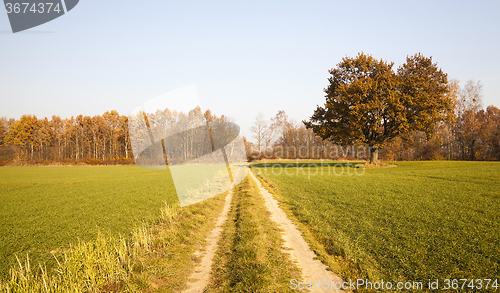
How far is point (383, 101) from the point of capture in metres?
30.6

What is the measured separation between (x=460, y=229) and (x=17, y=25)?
541 inches

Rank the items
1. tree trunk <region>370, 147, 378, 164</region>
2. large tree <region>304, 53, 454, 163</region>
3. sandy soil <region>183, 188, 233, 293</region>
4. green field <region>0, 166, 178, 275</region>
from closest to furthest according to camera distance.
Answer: sandy soil <region>183, 188, 233, 293</region> → green field <region>0, 166, 178, 275</region> → large tree <region>304, 53, 454, 163</region> → tree trunk <region>370, 147, 378, 164</region>

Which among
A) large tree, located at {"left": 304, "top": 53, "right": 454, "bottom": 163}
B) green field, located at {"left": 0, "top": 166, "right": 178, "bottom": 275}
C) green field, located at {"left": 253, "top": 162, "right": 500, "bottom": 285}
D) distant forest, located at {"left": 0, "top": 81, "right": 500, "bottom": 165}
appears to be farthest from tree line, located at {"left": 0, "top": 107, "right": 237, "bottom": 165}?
green field, located at {"left": 253, "top": 162, "right": 500, "bottom": 285}

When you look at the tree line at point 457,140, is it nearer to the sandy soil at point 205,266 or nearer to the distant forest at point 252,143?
the distant forest at point 252,143

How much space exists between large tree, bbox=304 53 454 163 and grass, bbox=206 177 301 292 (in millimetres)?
26004

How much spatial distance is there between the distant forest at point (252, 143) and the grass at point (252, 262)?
55.9m

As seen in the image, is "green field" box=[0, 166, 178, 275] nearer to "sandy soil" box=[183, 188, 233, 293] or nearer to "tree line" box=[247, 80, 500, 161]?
"sandy soil" box=[183, 188, 233, 293]

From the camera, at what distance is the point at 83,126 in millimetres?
84250

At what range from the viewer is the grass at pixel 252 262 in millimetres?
4570

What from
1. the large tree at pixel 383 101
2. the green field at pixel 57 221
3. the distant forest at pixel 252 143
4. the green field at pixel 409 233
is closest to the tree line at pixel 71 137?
the distant forest at pixel 252 143

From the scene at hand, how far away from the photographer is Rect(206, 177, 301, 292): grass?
457cm

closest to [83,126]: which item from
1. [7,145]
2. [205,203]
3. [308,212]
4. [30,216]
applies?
[7,145]

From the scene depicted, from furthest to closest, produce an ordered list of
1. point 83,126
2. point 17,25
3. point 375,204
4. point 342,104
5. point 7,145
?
point 83,126 < point 7,145 < point 342,104 < point 375,204 < point 17,25

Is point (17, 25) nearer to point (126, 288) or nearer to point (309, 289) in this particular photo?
point (126, 288)
